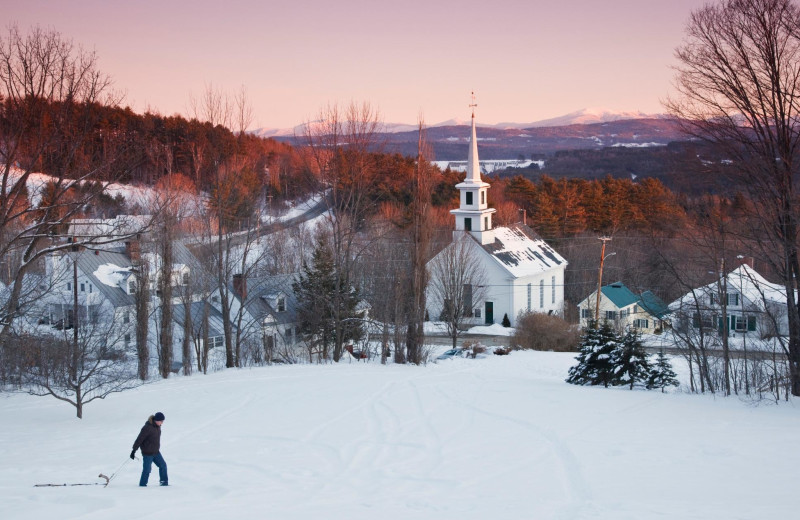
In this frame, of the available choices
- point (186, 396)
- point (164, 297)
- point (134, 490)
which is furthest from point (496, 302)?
point (134, 490)

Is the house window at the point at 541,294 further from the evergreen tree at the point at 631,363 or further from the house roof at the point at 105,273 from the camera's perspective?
the evergreen tree at the point at 631,363

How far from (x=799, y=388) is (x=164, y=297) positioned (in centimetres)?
2162

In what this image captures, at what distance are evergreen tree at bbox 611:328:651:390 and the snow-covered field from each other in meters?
1.18

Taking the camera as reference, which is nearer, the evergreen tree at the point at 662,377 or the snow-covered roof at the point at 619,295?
the evergreen tree at the point at 662,377

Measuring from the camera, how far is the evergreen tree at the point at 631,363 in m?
20.2

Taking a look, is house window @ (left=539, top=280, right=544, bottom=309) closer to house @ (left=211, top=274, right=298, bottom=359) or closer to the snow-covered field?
house @ (left=211, top=274, right=298, bottom=359)

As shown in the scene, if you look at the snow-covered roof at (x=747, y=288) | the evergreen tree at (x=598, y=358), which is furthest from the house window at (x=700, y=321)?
the evergreen tree at (x=598, y=358)

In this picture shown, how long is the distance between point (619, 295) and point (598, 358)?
81.3ft

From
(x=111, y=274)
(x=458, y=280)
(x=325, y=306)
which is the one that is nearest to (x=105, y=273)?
(x=111, y=274)

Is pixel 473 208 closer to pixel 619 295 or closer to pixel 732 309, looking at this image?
pixel 619 295

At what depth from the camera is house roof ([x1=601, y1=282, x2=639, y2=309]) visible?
43.9m

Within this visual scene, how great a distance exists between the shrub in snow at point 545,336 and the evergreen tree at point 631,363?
17.4 meters

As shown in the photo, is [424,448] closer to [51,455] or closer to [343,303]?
[51,455]

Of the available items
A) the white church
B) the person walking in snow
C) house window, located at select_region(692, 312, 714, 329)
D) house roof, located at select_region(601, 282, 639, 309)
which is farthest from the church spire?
the person walking in snow
